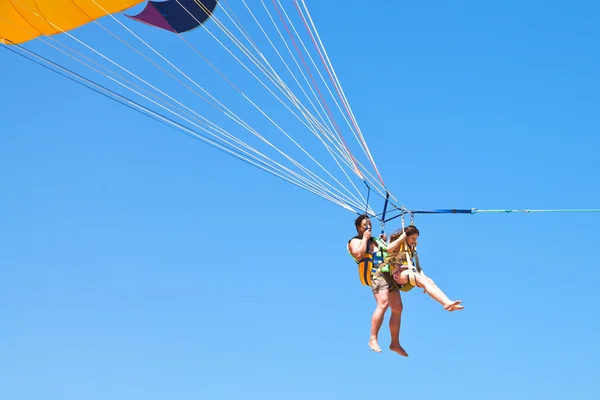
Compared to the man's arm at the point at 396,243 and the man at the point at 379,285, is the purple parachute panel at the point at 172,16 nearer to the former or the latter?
the man at the point at 379,285

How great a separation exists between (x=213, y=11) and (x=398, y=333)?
621 centimetres

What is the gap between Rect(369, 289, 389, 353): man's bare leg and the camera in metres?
12.0

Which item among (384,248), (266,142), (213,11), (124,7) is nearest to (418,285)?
(384,248)

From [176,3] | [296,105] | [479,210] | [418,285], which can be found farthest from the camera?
[176,3]

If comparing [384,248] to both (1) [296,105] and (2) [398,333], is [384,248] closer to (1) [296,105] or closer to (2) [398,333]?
(2) [398,333]

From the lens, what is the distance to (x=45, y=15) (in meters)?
15.2

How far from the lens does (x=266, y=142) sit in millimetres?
12359

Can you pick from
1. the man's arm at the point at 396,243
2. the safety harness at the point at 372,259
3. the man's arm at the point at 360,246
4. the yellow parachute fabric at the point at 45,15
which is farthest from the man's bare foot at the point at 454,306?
the yellow parachute fabric at the point at 45,15

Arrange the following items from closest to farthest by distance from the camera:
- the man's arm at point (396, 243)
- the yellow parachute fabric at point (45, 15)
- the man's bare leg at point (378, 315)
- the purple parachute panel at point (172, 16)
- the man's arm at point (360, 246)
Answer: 1. the man's arm at point (396, 243)
2. the man's bare leg at point (378, 315)
3. the man's arm at point (360, 246)
4. the yellow parachute fabric at point (45, 15)
5. the purple parachute panel at point (172, 16)

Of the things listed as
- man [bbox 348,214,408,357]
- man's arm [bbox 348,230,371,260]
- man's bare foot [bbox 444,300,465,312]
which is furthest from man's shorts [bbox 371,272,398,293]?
man's bare foot [bbox 444,300,465,312]

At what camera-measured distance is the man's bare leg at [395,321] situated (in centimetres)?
1202

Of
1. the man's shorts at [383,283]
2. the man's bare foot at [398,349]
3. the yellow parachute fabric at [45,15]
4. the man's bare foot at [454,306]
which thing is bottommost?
the man's bare foot at [398,349]

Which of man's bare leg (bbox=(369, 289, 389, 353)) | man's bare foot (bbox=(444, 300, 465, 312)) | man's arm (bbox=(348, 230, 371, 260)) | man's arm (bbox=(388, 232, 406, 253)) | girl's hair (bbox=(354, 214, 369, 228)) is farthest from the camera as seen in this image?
girl's hair (bbox=(354, 214, 369, 228))

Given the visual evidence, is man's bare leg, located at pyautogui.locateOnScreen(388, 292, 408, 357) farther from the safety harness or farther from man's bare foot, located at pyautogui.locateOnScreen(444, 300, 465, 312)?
man's bare foot, located at pyautogui.locateOnScreen(444, 300, 465, 312)
